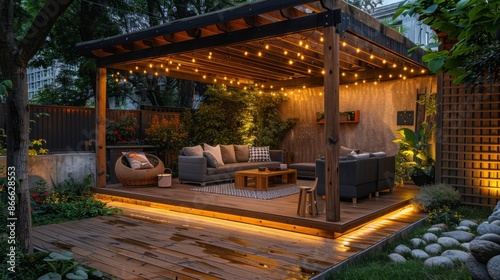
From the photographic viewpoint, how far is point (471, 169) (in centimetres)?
679

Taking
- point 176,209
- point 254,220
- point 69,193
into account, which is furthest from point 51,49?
point 254,220

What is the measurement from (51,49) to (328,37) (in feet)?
33.8

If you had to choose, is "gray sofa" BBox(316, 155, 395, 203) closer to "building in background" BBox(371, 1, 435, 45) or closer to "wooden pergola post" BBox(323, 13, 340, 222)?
"wooden pergola post" BBox(323, 13, 340, 222)

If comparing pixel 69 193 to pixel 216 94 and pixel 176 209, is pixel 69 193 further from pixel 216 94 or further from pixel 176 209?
pixel 216 94

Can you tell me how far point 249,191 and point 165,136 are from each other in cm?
350

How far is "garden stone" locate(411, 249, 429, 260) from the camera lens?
4199 mm

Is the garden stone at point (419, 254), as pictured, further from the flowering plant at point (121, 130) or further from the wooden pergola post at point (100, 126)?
the flowering plant at point (121, 130)

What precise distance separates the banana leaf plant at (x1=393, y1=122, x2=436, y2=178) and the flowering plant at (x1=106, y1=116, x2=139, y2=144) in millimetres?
6533

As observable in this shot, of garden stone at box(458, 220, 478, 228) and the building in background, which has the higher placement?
the building in background

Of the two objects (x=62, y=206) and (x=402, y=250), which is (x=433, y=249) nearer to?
(x=402, y=250)

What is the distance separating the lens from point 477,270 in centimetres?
288

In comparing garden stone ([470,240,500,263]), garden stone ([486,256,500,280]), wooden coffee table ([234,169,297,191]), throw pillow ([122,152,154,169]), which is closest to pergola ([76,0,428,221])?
throw pillow ([122,152,154,169])

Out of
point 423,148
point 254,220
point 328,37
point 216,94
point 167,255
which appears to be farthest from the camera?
point 216,94

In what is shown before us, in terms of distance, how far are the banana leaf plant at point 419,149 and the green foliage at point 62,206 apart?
6.23 metres
